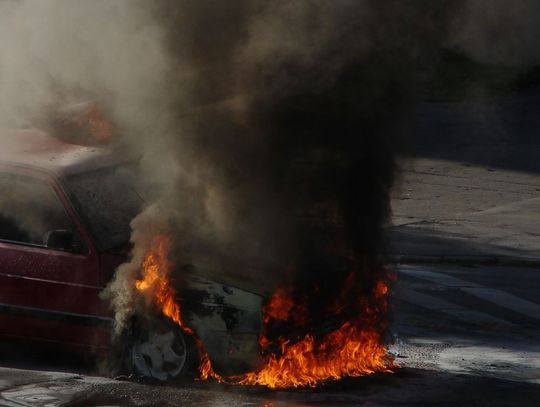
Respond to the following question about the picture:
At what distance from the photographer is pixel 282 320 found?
891 cm

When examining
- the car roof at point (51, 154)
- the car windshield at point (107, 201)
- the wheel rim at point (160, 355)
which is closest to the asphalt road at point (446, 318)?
the wheel rim at point (160, 355)

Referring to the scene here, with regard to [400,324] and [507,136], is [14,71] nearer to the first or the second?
[400,324]

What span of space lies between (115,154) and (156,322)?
1494 mm

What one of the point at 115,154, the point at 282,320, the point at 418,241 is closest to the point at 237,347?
the point at 282,320

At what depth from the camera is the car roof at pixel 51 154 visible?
A: 373 inches

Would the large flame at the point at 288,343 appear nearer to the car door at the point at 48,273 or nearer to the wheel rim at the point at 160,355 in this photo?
the wheel rim at the point at 160,355

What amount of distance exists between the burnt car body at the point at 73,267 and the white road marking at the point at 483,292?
4300mm

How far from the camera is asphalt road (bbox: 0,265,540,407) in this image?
881 centimetres

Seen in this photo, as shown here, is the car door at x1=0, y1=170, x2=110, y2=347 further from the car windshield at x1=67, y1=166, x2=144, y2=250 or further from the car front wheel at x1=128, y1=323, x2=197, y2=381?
the car front wheel at x1=128, y1=323, x2=197, y2=381

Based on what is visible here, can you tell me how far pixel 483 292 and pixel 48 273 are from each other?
5515 millimetres

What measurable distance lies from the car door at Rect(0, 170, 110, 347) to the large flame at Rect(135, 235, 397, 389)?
0.41 meters

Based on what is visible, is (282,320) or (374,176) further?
(374,176)

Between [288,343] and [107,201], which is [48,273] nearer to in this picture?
[107,201]

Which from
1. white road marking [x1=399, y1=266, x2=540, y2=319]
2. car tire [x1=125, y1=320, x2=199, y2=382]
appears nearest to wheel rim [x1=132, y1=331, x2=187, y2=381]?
car tire [x1=125, y1=320, x2=199, y2=382]
